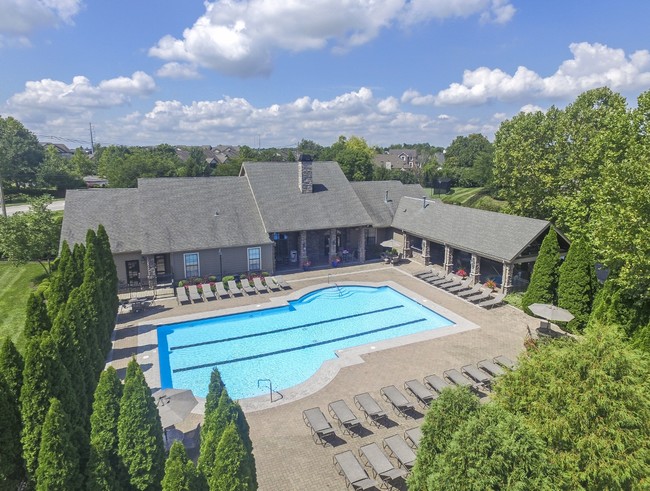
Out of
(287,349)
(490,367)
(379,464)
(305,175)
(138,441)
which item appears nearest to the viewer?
(138,441)

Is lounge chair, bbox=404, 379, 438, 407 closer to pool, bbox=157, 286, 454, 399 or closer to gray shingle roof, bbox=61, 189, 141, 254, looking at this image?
pool, bbox=157, 286, 454, 399

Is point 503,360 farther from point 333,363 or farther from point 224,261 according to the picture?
point 224,261

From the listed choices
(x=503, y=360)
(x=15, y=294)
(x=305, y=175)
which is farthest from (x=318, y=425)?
(x=305, y=175)

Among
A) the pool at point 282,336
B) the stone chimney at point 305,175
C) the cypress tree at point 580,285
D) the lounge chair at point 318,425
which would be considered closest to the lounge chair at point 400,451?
the lounge chair at point 318,425

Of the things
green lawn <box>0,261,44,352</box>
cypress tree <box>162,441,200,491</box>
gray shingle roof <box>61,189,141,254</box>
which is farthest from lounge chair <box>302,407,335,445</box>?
gray shingle roof <box>61,189,141,254</box>

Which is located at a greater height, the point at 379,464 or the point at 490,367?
the point at 490,367

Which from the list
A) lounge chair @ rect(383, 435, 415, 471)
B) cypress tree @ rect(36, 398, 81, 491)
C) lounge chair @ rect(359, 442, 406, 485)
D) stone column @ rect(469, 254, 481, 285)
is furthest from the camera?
stone column @ rect(469, 254, 481, 285)

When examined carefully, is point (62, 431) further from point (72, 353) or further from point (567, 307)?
point (567, 307)
